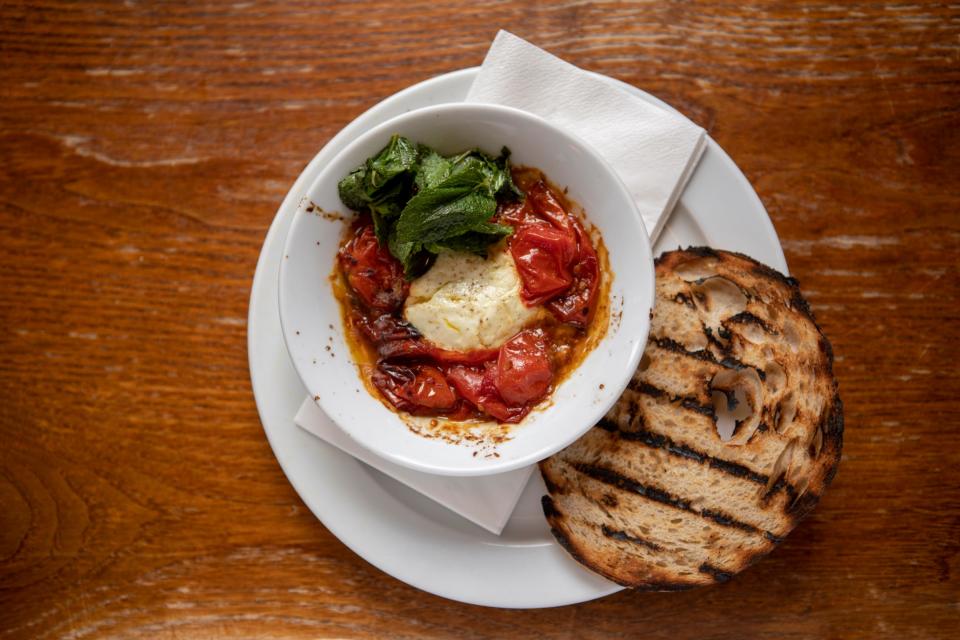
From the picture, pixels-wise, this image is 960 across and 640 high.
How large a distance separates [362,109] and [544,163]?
1185 mm

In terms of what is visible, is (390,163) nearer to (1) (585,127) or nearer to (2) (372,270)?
(2) (372,270)

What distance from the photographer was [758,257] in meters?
3.16

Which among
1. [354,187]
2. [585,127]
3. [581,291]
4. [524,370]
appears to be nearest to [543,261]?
[581,291]

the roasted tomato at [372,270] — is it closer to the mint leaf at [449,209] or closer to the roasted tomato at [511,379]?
the mint leaf at [449,209]

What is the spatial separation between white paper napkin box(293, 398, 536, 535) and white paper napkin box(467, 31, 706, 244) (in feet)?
4.53

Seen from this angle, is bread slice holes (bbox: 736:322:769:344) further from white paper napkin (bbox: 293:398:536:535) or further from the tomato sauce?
white paper napkin (bbox: 293:398:536:535)

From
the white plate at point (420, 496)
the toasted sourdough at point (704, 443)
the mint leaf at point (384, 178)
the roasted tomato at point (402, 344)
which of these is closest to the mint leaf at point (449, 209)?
the mint leaf at point (384, 178)

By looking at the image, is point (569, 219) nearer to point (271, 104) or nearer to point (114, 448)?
point (271, 104)

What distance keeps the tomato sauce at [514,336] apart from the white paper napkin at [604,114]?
35 centimetres

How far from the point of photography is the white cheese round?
9.46 ft

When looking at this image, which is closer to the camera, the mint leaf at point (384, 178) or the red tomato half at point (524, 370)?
the mint leaf at point (384, 178)

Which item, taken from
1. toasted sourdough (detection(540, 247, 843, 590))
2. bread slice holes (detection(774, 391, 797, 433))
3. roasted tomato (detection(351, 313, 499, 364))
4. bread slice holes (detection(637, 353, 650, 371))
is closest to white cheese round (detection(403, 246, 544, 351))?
roasted tomato (detection(351, 313, 499, 364))

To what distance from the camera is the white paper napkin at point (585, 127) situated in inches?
120

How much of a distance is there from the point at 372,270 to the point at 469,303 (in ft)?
1.44
